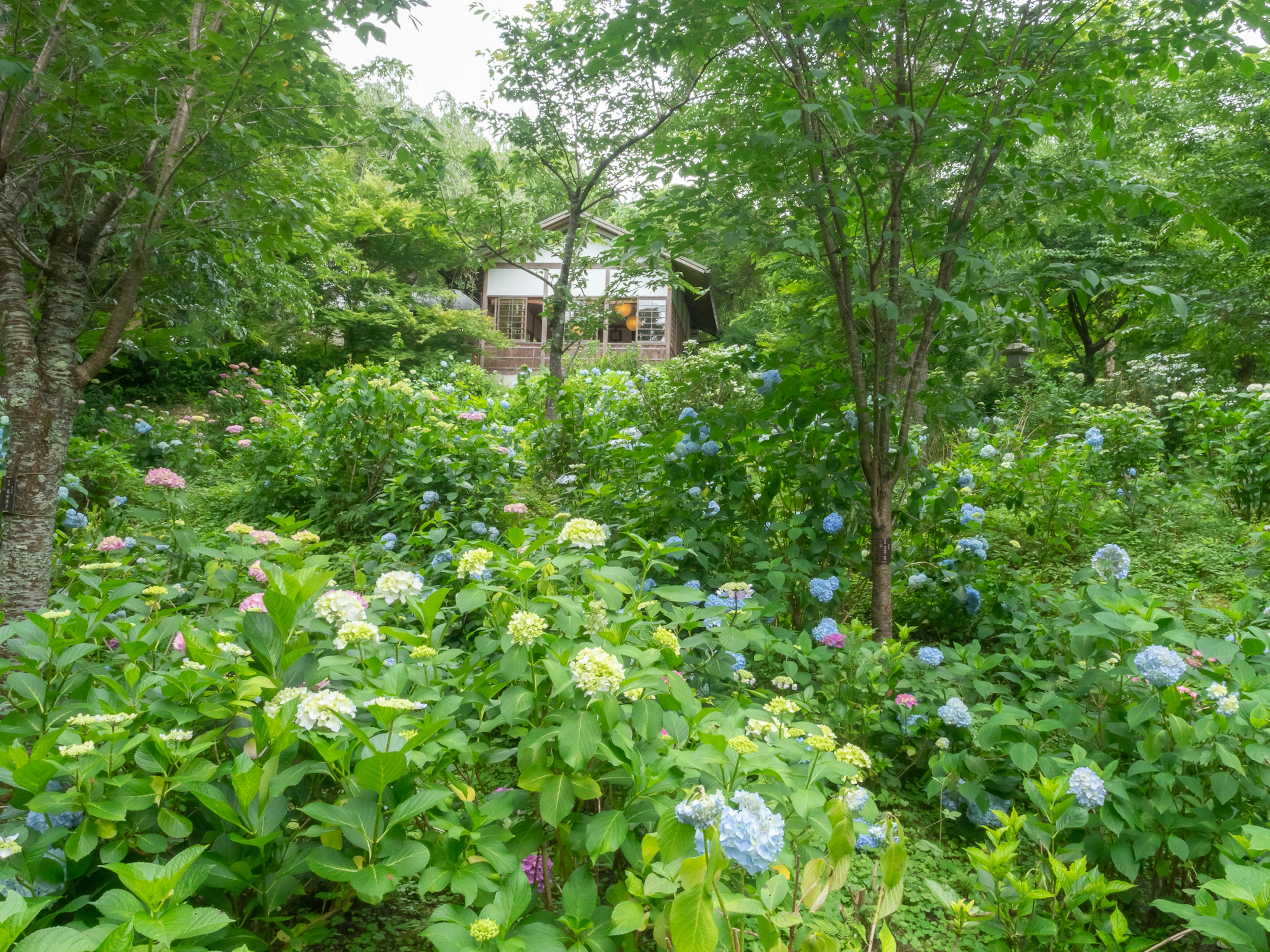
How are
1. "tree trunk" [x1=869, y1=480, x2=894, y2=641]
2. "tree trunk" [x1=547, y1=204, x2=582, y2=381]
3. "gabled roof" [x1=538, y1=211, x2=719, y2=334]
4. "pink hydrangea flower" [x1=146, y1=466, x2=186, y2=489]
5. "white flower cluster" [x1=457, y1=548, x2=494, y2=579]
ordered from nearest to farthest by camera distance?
"white flower cluster" [x1=457, y1=548, x2=494, y2=579], "tree trunk" [x1=869, y1=480, x2=894, y2=641], "pink hydrangea flower" [x1=146, y1=466, x2=186, y2=489], "tree trunk" [x1=547, y1=204, x2=582, y2=381], "gabled roof" [x1=538, y1=211, x2=719, y2=334]

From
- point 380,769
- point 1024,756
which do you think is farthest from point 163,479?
point 1024,756

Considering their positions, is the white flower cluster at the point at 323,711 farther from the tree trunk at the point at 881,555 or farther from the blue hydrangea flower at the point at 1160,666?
the tree trunk at the point at 881,555

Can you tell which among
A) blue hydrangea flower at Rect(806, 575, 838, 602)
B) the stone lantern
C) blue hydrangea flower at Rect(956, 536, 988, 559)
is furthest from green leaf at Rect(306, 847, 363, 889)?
the stone lantern

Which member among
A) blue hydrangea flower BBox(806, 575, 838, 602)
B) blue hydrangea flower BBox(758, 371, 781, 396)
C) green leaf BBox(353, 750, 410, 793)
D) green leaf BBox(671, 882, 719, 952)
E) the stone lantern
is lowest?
green leaf BBox(671, 882, 719, 952)

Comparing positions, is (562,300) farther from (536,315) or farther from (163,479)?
(536,315)

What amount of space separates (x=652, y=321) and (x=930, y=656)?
54.6ft

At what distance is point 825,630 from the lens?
2.26 meters

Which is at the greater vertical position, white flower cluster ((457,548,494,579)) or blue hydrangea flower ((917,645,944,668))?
white flower cluster ((457,548,494,579))

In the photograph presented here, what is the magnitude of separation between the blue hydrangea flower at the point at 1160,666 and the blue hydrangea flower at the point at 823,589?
0.98 meters

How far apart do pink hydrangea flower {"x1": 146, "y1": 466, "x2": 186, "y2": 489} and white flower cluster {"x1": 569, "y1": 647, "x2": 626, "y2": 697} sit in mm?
2994

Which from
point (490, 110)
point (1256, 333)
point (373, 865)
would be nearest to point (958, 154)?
point (373, 865)

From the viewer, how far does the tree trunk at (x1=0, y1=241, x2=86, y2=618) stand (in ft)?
7.53

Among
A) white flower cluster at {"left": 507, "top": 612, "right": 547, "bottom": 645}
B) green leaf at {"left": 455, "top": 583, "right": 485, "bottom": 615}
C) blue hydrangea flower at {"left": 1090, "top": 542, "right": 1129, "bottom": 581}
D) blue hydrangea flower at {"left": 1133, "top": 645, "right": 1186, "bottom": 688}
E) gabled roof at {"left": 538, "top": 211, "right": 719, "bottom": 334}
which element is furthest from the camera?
gabled roof at {"left": 538, "top": 211, "right": 719, "bottom": 334}

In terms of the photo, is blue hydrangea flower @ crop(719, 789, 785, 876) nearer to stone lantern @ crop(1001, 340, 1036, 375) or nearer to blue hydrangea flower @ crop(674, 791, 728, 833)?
blue hydrangea flower @ crop(674, 791, 728, 833)
